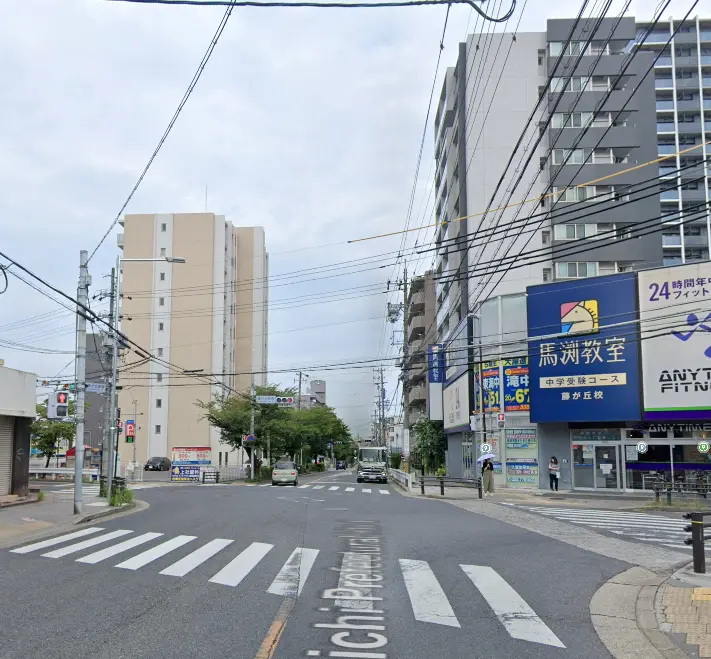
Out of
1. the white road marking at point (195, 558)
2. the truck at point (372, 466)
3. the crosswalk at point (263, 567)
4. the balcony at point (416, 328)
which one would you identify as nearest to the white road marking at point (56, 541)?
the crosswalk at point (263, 567)

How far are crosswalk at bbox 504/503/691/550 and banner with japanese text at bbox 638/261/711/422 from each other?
8121 millimetres

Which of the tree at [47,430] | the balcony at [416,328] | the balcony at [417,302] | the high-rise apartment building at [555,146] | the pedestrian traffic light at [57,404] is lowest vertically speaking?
the tree at [47,430]

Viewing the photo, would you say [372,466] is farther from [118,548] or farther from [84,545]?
[118,548]

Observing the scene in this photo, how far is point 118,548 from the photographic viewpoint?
13.9 metres

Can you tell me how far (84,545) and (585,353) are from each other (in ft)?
78.6

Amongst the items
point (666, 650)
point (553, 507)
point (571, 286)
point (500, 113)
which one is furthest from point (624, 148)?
point (666, 650)

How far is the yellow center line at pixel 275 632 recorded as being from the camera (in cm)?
669

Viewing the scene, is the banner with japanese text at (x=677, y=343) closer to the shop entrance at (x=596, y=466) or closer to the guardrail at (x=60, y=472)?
the shop entrance at (x=596, y=466)

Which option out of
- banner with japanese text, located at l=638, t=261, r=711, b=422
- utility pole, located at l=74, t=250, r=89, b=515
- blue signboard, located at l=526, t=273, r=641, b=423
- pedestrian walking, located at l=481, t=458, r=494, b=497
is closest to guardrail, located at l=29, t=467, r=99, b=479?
utility pole, located at l=74, t=250, r=89, b=515

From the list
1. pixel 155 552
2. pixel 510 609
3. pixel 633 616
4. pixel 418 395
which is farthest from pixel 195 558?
pixel 418 395

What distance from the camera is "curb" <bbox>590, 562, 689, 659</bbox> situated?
281 inches

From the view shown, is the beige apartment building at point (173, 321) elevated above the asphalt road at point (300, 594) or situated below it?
above

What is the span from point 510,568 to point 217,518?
9897 mm

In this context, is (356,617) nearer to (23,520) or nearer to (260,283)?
(23,520)
